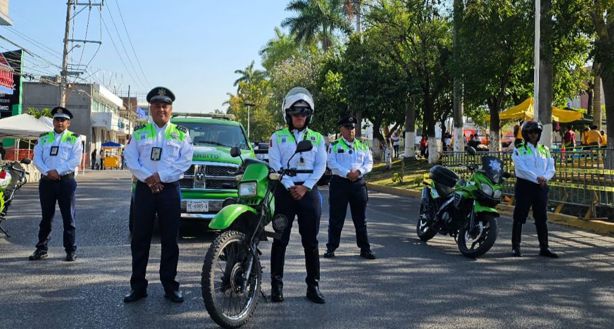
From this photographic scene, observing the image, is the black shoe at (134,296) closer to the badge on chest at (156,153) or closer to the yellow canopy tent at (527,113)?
the badge on chest at (156,153)

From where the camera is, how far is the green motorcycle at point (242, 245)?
15.2 ft

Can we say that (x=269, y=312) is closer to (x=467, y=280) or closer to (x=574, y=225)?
(x=467, y=280)

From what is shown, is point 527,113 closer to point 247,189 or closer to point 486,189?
point 486,189

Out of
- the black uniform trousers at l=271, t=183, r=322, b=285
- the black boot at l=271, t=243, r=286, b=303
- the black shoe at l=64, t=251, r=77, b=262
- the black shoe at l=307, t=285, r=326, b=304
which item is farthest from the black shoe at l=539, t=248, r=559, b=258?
the black shoe at l=64, t=251, r=77, b=262

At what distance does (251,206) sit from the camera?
5.23 m

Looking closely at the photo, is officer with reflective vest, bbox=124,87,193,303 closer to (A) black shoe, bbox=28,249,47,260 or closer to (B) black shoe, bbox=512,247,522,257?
(A) black shoe, bbox=28,249,47,260

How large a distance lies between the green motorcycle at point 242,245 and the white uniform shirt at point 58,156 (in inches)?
122

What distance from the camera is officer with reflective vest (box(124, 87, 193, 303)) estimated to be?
5.52 metres

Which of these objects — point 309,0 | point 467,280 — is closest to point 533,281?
point 467,280

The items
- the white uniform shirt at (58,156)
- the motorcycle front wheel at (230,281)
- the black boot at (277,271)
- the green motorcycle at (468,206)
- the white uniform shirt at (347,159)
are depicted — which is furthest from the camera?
the green motorcycle at (468,206)

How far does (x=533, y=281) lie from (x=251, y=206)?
3.52m

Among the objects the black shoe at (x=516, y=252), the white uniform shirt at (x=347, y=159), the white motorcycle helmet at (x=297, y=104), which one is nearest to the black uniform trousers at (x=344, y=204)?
the white uniform shirt at (x=347, y=159)

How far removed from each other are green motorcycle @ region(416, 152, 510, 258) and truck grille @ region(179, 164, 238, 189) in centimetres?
302

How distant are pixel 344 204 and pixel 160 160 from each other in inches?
122
